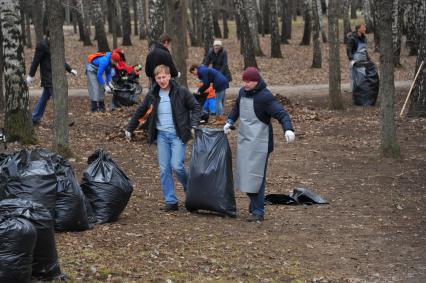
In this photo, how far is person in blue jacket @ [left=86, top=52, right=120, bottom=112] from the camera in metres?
17.3

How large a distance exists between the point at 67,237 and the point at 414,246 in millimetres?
3408

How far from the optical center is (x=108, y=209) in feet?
26.0

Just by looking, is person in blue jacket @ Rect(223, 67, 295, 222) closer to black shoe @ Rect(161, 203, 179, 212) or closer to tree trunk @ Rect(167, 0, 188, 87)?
black shoe @ Rect(161, 203, 179, 212)

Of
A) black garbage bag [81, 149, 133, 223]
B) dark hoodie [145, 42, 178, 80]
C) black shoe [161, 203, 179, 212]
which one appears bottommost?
black shoe [161, 203, 179, 212]

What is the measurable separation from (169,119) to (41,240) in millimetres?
2942

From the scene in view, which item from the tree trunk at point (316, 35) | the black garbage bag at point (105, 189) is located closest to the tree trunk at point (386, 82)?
the black garbage bag at point (105, 189)

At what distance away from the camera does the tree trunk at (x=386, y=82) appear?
37.3 ft

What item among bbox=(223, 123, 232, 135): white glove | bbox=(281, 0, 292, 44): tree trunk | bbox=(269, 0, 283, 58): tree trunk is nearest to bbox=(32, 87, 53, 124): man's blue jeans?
bbox=(223, 123, 232, 135): white glove

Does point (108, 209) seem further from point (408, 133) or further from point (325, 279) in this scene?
point (408, 133)

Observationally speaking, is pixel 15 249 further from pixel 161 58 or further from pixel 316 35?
pixel 316 35

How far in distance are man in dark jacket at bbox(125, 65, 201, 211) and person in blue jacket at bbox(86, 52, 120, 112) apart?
8.60 metres

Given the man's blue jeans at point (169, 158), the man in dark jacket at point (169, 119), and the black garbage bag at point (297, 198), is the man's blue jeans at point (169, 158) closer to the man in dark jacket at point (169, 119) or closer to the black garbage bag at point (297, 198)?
the man in dark jacket at point (169, 119)

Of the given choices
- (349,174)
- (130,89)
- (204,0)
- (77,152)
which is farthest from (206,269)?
(204,0)

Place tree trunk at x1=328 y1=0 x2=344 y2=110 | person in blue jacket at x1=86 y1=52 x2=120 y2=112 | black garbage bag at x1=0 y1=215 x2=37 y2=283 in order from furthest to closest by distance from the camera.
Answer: person in blue jacket at x1=86 y1=52 x2=120 y2=112
tree trunk at x1=328 y1=0 x2=344 y2=110
black garbage bag at x1=0 y1=215 x2=37 y2=283
